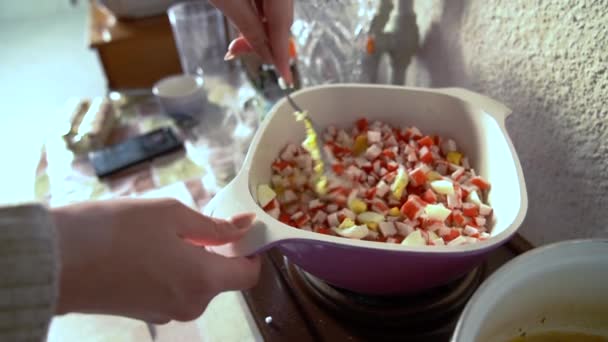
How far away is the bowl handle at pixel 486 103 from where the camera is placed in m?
0.55

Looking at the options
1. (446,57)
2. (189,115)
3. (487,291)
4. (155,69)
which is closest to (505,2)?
(446,57)

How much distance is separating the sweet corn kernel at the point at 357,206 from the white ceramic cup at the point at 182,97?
1.48 ft

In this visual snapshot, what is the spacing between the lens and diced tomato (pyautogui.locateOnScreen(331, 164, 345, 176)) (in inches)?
23.8

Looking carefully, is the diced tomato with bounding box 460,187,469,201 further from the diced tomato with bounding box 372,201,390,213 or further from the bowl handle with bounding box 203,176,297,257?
the bowl handle with bounding box 203,176,297,257

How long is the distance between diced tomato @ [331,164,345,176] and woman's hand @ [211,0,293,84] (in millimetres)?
129

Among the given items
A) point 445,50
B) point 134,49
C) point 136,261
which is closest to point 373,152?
point 445,50

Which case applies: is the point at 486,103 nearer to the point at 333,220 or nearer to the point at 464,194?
the point at 464,194

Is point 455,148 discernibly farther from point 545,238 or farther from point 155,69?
point 155,69

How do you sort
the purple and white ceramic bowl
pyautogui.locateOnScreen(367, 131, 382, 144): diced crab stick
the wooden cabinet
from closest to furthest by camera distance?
the purple and white ceramic bowl
pyautogui.locateOnScreen(367, 131, 382, 144): diced crab stick
the wooden cabinet

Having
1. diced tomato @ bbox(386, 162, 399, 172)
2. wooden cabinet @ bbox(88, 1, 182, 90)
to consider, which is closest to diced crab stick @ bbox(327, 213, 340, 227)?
diced tomato @ bbox(386, 162, 399, 172)

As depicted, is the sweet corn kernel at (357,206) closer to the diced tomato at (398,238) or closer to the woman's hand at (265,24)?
the diced tomato at (398,238)

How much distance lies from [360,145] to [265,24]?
0.20 m

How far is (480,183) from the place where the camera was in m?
0.55

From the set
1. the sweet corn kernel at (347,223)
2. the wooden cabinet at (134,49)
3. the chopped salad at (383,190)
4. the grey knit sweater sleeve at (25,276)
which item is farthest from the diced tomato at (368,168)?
the wooden cabinet at (134,49)
